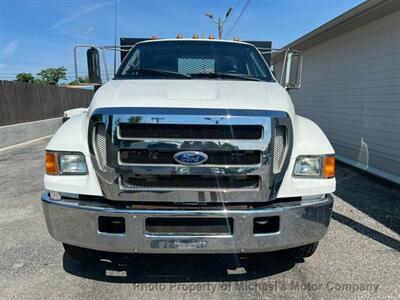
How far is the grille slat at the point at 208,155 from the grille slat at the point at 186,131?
0.36 feet

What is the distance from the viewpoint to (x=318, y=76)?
1024cm

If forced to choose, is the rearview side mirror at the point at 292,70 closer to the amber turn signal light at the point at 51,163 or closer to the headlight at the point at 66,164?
the headlight at the point at 66,164

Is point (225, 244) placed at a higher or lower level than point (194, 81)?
lower

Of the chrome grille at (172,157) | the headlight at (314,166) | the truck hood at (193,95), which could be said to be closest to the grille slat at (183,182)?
the chrome grille at (172,157)

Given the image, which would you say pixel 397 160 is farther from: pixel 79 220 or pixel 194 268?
pixel 79 220

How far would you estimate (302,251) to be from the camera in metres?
3.12

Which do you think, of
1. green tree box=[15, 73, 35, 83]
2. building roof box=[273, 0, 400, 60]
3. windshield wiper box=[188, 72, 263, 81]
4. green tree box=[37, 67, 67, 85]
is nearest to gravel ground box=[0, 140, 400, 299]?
windshield wiper box=[188, 72, 263, 81]

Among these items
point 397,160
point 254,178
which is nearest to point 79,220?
point 254,178

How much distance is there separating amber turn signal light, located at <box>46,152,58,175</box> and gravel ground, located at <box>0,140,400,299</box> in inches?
39.6

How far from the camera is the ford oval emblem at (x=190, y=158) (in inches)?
96.3

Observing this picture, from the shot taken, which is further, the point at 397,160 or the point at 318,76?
the point at 318,76

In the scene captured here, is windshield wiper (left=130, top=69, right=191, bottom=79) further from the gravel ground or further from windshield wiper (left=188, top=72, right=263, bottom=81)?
the gravel ground

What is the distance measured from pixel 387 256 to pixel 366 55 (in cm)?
550

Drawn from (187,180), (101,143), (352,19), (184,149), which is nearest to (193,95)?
(184,149)
